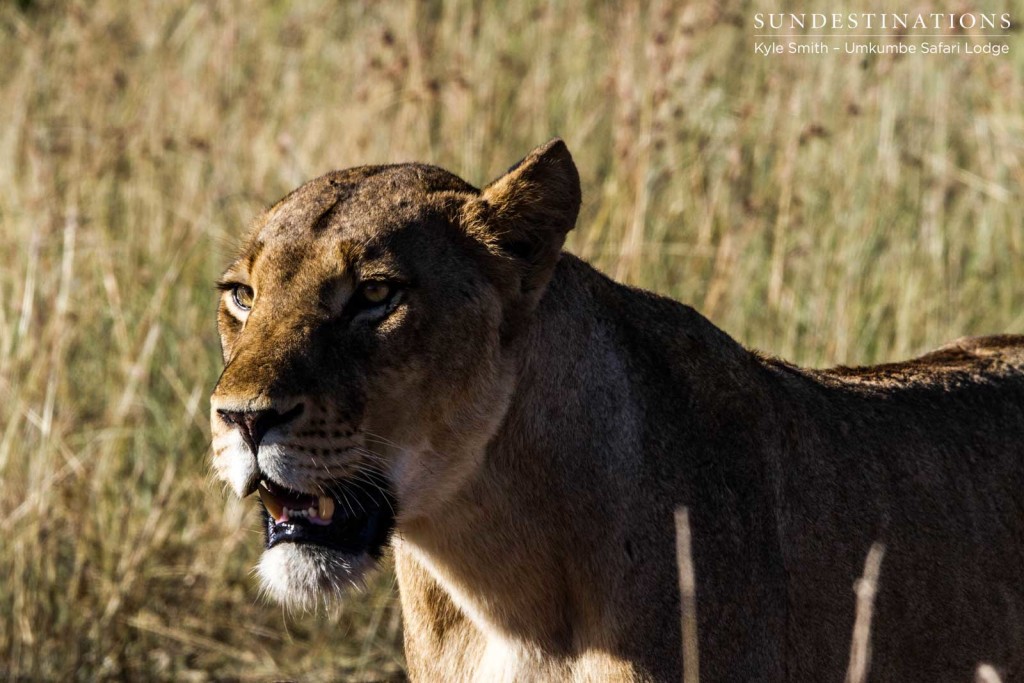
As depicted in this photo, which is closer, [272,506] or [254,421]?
[254,421]

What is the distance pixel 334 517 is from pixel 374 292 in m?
0.48

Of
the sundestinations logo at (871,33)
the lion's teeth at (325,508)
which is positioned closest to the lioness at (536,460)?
the lion's teeth at (325,508)

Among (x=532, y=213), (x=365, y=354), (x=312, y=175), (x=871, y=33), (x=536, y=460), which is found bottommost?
(x=536, y=460)

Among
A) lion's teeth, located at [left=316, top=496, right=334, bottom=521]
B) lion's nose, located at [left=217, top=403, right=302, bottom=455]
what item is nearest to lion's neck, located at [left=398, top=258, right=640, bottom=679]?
lion's teeth, located at [left=316, top=496, right=334, bottom=521]

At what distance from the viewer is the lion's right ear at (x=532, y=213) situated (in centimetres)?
339

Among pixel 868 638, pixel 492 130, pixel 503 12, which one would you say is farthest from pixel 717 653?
pixel 503 12

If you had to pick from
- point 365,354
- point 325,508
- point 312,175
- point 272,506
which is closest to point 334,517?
point 325,508

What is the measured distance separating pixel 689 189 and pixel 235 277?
165 inches

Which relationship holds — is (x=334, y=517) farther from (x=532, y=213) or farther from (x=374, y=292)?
(x=532, y=213)

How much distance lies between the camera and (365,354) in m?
3.13

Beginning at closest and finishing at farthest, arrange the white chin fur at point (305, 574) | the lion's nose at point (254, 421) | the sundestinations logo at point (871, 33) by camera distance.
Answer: the lion's nose at point (254, 421), the white chin fur at point (305, 574), the sundestinations logo at point (871, 33)

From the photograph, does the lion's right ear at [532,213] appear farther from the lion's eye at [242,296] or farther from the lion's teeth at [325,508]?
the lion's teeth at [325,508]

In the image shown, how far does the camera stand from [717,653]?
327 centimetres

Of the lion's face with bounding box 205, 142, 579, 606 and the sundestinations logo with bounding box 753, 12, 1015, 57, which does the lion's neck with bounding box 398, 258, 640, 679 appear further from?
the sundestinations logo with bounding box 753, 12, 1015, 57
